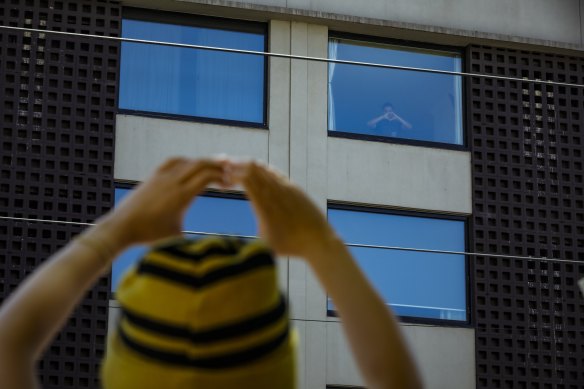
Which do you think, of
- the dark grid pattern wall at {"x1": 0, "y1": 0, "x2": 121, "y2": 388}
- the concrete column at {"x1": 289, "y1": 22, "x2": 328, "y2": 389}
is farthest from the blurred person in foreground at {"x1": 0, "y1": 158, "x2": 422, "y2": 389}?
the concrete column at {"x1": 289, "y1": 22, "x2": 328, "y2": 389}

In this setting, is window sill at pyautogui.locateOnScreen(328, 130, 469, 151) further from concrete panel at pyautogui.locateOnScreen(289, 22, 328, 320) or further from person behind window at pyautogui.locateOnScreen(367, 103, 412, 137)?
concrete panel at pyautogui.locateOnScreen(289, 22, 328, 320)

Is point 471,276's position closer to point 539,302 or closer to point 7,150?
point 539,302

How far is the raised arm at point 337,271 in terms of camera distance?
5.16ft

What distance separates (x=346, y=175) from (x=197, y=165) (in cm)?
1380

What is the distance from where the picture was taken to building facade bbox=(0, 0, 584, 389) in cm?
1474

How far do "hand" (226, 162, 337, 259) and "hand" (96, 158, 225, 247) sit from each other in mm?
41

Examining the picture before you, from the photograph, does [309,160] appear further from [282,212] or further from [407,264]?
[282,212]

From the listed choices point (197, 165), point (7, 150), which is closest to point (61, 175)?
point (7, 150)

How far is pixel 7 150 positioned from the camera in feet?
48.2

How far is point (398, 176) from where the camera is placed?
51.3ft

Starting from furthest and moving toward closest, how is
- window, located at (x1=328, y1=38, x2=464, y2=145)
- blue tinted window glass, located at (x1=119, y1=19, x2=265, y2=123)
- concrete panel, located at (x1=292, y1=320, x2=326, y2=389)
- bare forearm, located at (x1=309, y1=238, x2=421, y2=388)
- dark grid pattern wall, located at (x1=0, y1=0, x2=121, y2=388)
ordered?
1. window, located at (x1=328, y1=38, x2=464, y2=145)
2. blue tinted window glass, located at (x1=119, y1=19, x2=265, y2=123)
3. concrete panel, located at (x1=292, y1=320, x2=326, y2=389)
4. dark grid pattern wall, located at (x1=0, y1=0, x2=121, y2=388)
5. bare forearm, located at (x1=309, y1=238, x2=421, y2=388)

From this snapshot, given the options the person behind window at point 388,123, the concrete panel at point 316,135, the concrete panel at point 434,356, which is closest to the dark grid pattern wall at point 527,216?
the concrete panel at point 434,356

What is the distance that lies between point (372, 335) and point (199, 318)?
0.25 m

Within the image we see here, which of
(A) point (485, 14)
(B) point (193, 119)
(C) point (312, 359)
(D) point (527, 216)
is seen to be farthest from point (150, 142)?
(D) point (527, 216)
